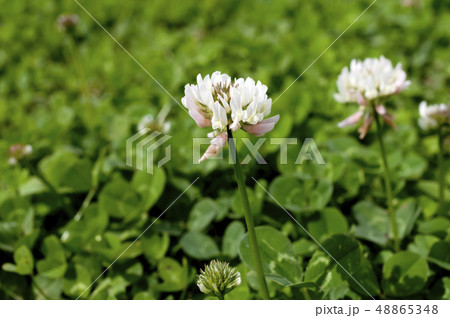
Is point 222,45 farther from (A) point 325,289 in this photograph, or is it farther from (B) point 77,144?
(A) point 325,289

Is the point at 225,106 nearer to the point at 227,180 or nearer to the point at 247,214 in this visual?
the point at 247,214

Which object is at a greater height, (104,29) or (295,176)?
(104,29)

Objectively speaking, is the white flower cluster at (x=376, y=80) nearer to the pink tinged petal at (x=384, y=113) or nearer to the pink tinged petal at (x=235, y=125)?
the pink tinged petal at (x=384, y=113)

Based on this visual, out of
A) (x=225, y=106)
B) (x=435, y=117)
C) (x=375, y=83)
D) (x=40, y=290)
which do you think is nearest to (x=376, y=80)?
(x=375, y=83)

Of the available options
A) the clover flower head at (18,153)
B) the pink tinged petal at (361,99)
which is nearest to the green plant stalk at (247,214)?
the pink tinged petal at (361,99)

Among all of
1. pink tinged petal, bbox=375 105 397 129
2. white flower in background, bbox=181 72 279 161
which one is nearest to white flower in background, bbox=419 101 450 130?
pink tinged petal, bbox=375 105 397 129
